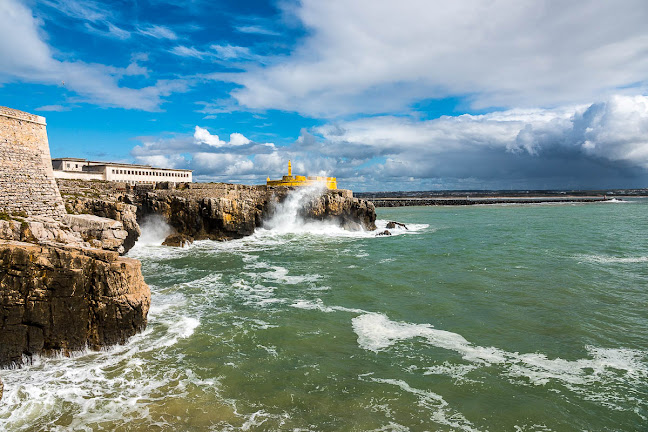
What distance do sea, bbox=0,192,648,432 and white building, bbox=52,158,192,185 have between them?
24.1m

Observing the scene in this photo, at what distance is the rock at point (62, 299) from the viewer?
1123 cm

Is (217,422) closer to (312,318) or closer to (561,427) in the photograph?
(312,318)

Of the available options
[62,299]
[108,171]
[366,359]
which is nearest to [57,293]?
[62,299]

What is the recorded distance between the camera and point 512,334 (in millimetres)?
14055

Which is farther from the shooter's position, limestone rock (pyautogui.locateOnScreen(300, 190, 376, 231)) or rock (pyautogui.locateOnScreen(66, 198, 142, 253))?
limestone rock (pyautogui.locateOnScreen(300, 190, 376, 231))

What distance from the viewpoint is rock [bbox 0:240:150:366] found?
11.2 meters

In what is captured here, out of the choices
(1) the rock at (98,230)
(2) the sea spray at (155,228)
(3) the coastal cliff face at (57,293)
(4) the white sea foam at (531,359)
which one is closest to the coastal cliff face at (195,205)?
(2) the sea spray at (155,228)

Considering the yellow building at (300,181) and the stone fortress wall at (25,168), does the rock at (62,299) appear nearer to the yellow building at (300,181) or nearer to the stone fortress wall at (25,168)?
the stone fortress wall at (25,168)

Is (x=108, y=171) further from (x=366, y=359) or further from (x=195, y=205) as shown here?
(x=366, y=359)

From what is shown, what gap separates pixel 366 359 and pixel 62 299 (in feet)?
33.9

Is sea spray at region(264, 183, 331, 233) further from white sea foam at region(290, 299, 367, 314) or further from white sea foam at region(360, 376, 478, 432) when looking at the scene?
white sea foam at region(360, 376, 478, 432)

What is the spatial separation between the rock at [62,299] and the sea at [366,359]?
562 mm

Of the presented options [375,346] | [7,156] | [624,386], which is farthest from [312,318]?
[7,156]

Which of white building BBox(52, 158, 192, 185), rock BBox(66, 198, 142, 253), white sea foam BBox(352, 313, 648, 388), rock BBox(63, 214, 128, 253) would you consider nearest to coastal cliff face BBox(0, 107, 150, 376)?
rock BBox(63, 214, 128, 253)
